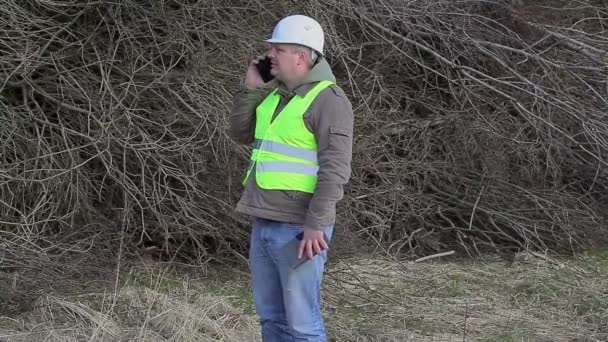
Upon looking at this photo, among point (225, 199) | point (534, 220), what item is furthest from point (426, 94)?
point (225, 199)

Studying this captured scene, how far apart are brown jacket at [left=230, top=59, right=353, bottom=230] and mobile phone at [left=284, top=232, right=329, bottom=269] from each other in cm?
6

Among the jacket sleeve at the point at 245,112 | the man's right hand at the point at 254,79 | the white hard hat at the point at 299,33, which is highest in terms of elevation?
the white hard hat at the point at 299,33

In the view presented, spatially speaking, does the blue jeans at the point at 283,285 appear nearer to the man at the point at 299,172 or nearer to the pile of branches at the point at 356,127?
the man at the point at 299,172

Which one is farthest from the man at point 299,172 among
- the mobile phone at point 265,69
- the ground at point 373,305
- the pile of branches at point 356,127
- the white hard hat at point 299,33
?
the pile of branches at point 356,127

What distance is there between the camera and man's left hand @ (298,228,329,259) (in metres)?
3.17

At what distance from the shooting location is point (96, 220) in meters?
5.87

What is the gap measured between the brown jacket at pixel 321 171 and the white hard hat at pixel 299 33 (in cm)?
11

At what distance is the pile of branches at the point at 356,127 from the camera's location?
5633 mm

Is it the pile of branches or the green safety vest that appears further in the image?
the pile of branches

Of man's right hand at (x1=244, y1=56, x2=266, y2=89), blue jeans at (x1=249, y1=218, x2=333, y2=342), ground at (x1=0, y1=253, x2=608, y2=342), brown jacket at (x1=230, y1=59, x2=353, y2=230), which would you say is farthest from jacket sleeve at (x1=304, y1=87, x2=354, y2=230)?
ground at (x1=0, y1=253, x2=608, y2=342)

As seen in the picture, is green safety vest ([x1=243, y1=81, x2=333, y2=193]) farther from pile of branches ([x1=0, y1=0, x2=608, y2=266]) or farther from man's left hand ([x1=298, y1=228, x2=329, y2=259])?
pile of branches ([x1=0, y1=0, x2=608, y2=266])

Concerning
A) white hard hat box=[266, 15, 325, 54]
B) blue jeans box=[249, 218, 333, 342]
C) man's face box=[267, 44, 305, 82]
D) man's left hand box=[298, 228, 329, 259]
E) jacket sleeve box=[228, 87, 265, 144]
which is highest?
white hard hat box=[266, 15, 325, 54]

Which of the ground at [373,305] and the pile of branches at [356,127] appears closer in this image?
the ground at [373,305]

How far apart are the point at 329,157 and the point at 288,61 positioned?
0.41 m
